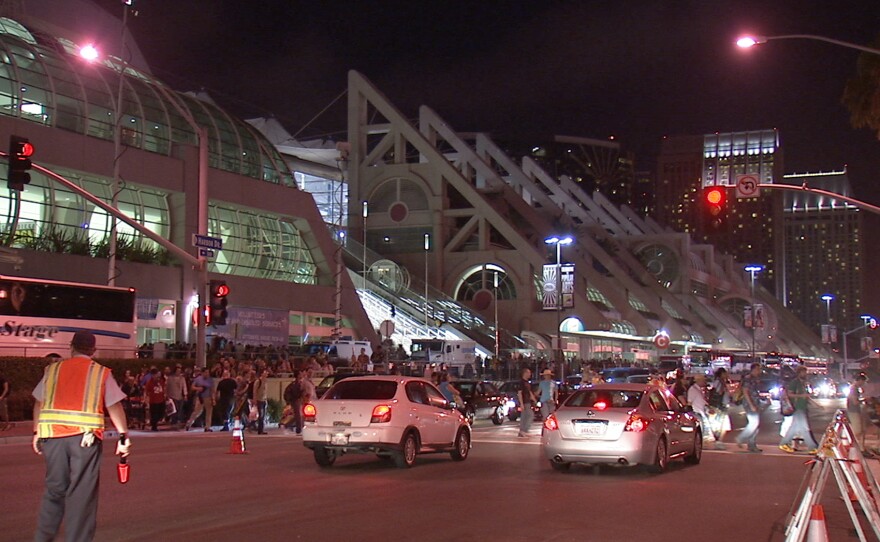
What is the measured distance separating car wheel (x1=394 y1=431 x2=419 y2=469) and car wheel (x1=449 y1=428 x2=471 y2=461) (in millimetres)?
1408

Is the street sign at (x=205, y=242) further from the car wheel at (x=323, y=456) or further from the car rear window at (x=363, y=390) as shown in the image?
the car wheel at (x=323, y=456)

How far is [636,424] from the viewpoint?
15.1 meters

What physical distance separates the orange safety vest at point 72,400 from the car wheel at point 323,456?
28.4 ft

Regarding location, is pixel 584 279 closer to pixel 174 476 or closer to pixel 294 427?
pixel 294 427

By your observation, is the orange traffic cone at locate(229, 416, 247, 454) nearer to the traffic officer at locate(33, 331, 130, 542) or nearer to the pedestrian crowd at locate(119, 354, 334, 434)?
the pedestrian crowd at locate(119, 354, 334, 434)

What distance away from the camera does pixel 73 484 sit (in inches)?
296

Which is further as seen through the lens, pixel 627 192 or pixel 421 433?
pixel 627 192

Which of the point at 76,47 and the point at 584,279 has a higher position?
the point at 76,47

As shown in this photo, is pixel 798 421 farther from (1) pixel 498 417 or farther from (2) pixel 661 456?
(1) pixel 498 417

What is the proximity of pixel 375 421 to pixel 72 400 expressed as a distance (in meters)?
8.60

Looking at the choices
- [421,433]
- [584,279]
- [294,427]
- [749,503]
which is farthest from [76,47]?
[584,279]

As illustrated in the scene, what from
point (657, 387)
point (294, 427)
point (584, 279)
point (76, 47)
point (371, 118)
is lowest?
point (294, 427)

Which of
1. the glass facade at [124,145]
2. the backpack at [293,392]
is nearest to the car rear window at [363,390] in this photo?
the backpack at [293,392]

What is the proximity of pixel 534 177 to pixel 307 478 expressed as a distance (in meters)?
106
